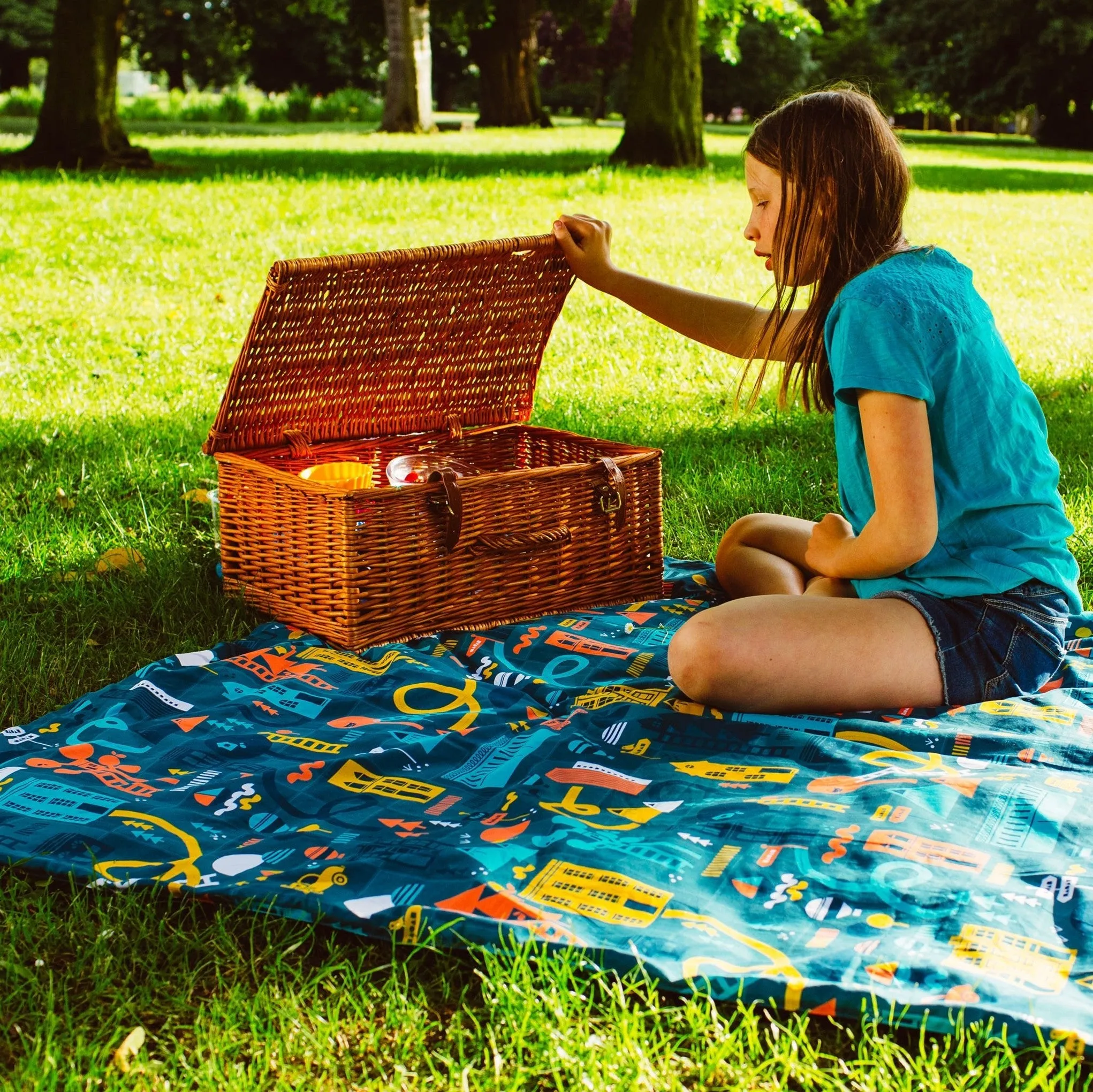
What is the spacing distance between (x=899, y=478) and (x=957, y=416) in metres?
0.20

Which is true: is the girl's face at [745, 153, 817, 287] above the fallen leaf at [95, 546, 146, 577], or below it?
above

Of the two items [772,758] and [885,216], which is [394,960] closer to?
[772,758]

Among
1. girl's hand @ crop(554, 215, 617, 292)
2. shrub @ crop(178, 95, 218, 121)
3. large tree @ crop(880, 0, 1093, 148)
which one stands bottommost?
girl's hand @ crop(554, 215, 617, 292)

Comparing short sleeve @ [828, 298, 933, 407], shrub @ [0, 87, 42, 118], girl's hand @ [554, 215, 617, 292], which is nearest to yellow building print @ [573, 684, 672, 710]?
short sleeve @ [828, 298, 933, 407]

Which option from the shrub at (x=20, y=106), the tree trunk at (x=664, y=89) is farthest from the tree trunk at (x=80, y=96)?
the shrub at (x=20, y=106)

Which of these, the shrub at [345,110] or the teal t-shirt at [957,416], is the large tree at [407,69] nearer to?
the shrub at [345,110]

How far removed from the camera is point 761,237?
98.5 inches

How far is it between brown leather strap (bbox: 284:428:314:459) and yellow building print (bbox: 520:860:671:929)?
1.62 metres

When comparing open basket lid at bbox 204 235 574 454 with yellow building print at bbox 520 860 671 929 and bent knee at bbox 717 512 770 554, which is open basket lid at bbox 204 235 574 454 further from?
yellow building print at bbox 520 860 671 929

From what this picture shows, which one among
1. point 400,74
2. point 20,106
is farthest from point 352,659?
point 20,106

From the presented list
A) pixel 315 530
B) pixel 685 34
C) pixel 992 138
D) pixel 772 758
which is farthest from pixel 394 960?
pixel 992 138

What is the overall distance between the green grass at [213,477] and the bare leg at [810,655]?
2.63ft

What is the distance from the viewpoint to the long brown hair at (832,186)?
7.77ft

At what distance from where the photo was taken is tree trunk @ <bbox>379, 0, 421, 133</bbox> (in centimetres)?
2083
